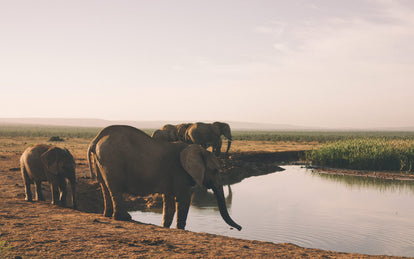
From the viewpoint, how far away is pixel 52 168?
9.69 metres

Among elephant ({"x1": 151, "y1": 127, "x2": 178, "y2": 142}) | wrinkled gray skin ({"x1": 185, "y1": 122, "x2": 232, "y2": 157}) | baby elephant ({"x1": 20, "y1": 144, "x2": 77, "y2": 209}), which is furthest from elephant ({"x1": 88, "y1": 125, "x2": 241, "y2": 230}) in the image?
wrinkled gray skin ({"x1": 185, "y1": 122, "x2": 232, "y2": 157})

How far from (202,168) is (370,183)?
1376 centimetres

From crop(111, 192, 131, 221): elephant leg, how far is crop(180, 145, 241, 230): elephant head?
148 cm

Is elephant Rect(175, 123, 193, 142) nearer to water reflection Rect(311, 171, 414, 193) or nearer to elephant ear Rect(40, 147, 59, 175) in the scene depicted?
water reflection Rect(311, 171, 414, 193)

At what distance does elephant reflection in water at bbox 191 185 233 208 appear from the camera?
13.7 meters

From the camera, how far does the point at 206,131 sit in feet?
75.4

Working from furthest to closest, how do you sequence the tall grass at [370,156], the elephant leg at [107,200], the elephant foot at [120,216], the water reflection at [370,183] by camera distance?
the tall grass at [370,156]
the water reflection at [370,183]
the elephant leg at [107,200]
the elephant foot at [120,216]

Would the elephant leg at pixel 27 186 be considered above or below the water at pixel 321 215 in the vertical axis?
above

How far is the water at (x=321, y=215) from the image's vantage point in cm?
952

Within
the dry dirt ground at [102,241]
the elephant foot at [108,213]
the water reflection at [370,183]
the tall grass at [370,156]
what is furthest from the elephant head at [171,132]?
the elephant foot at [108,213]

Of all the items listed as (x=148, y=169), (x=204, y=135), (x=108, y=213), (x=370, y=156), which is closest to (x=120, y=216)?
(x=108, y=213)

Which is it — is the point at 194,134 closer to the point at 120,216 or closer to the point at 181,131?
the point at 181,131

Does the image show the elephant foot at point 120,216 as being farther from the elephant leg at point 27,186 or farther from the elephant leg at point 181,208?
the elephant leg at point 27,186

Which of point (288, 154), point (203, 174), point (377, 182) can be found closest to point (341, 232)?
point (203, 174)
